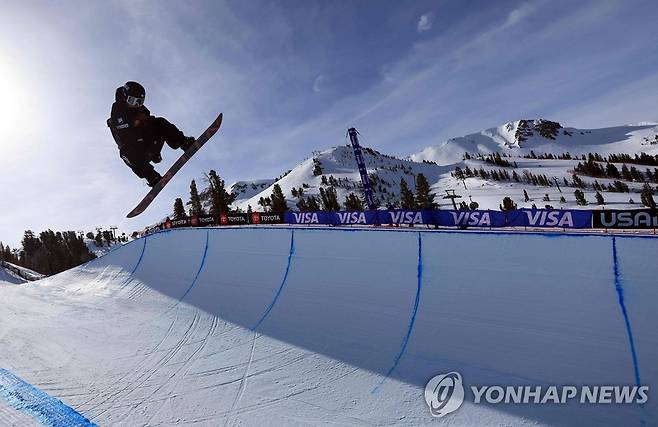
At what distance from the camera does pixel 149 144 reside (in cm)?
1220

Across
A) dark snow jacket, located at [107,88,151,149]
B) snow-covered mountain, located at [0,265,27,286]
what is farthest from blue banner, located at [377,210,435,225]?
snow-covered mountain, located at [0,265,27,286]

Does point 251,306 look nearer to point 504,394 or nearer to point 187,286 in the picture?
point 187,286

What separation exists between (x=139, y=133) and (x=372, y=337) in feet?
31.8

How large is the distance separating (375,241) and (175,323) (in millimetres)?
7108

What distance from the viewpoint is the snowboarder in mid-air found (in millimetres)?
11133

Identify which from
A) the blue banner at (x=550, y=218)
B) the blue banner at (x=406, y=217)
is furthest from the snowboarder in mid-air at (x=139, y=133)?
the blue banner at (x=550, y=218)

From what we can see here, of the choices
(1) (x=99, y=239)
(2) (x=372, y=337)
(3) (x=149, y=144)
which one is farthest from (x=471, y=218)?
(1) (x=99, y=239)

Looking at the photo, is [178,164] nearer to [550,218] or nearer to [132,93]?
[132,93]

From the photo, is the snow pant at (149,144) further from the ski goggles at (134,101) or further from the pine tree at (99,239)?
the pine tree at (99,239)

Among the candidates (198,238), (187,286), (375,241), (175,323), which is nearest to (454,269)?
(375,241)

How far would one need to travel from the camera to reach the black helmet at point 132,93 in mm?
11055

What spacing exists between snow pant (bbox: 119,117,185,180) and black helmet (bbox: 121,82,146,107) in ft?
2.62

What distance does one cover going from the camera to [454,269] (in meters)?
9.84

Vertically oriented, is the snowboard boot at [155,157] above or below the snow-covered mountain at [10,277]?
above
